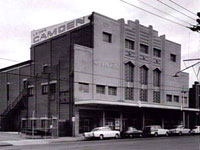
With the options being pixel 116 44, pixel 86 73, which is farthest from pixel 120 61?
pixel 86 73

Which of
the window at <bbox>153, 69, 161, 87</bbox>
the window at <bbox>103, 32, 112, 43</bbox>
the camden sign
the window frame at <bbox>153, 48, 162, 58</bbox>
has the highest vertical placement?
the camden sign

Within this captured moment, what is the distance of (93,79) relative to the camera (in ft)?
154

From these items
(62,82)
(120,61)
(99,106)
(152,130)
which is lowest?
(152,130)

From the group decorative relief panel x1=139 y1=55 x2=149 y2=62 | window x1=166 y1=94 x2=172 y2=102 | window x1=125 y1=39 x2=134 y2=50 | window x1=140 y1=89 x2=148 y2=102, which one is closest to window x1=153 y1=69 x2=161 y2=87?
window x1=140 y1=89 x2=148 y2=102

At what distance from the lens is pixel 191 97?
71.9 metres

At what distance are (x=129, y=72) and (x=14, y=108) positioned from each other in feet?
61.7

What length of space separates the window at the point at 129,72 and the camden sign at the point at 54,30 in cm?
928

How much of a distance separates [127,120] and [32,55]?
1798 cm

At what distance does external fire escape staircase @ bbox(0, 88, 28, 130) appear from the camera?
180 ft

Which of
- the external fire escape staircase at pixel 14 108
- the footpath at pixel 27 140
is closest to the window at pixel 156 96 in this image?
the external fire escape staircase at pixel 14 108

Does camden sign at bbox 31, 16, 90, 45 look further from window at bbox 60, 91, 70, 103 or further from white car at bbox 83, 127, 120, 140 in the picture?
white car at bbox 83, 127, 120, 140

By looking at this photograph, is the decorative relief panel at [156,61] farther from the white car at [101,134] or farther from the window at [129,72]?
the white car at [101,134]

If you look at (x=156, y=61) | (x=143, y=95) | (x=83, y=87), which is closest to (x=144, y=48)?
(x=156, y=61)

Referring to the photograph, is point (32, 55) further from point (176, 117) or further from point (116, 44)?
point (176, 117)
